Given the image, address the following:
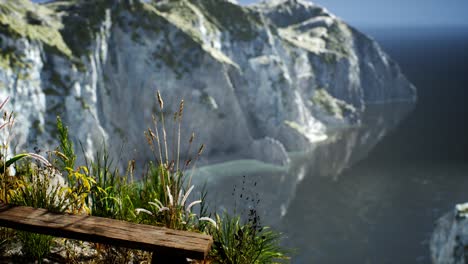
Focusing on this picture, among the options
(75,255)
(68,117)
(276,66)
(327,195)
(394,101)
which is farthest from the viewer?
(394,101)

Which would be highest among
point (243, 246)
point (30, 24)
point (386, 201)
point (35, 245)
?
point (30, 24)

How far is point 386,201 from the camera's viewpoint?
5066 cm

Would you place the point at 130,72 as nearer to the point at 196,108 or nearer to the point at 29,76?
the point at 196,108

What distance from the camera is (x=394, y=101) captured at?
124 m

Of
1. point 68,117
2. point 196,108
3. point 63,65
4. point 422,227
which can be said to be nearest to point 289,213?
point 422,227

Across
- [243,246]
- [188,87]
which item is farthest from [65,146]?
[188,87]

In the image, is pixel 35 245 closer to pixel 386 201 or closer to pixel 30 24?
pixel 30 24

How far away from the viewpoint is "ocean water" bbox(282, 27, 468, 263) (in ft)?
127

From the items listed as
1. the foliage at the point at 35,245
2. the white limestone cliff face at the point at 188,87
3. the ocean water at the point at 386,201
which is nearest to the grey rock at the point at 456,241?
the ocean water at the point at 386,201

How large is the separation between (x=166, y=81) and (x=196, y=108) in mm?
6199

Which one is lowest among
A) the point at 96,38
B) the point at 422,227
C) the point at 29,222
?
the point at 422,227

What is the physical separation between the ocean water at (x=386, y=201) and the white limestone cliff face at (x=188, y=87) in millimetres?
3675

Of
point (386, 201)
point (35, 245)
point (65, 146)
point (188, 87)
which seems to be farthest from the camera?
point (188, 87)

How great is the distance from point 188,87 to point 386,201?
32.2m
